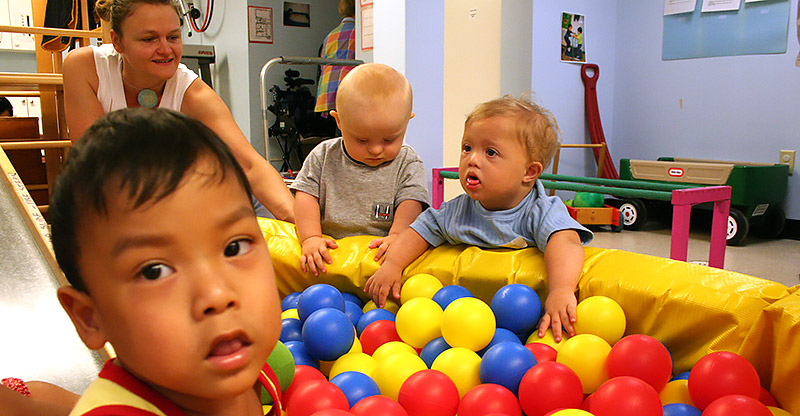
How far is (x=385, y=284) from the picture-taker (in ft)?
5.00

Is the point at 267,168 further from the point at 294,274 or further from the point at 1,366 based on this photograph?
the point at 1,366

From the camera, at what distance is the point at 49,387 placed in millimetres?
978

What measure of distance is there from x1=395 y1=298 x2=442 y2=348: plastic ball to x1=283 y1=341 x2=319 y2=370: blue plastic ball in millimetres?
202

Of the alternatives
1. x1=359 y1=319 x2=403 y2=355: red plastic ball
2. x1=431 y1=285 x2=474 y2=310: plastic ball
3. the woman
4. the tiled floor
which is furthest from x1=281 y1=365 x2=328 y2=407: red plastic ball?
the tiled floor

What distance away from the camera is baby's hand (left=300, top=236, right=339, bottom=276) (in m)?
1.60

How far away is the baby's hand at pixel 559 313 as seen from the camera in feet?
4.07

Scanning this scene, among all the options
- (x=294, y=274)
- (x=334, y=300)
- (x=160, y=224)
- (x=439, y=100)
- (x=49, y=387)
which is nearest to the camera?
(x=160, y=224)

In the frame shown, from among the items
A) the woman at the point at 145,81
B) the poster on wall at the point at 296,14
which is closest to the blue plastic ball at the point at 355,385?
the woman at the point at 145,81

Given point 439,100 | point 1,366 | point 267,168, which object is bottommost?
point 1,366

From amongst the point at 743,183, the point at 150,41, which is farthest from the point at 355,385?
the point at 743,183

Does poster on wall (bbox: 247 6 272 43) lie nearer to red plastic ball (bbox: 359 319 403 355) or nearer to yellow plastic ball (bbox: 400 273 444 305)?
yellow plastic ball (bbox: 400 273 444 305)

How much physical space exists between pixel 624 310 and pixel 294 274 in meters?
0.87

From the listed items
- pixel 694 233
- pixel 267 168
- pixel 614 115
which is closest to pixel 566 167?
pixel 614 115

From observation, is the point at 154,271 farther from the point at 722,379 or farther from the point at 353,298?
the point at 353,298
